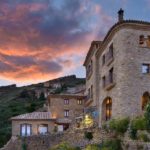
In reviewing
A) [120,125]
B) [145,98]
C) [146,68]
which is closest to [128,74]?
[146,68]

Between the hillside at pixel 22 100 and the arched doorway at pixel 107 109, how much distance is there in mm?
33898

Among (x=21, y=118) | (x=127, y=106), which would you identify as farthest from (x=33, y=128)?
(x=127, y=106)

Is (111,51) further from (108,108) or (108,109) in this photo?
(108,109)

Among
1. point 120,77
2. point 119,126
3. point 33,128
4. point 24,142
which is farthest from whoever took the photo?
point 33,128

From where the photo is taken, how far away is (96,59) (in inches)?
2544

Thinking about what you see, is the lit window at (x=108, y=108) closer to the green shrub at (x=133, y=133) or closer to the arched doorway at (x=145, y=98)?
the arched doorway at (x=145, y=98)

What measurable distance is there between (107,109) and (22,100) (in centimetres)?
9463

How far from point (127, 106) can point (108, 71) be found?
23.2ft

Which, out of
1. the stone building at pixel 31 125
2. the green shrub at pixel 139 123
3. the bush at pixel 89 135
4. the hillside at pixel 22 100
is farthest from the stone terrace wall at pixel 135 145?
the hillside at pixel 22 100

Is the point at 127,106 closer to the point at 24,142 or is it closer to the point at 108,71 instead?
the point at 108,71

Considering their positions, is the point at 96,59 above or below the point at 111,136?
above

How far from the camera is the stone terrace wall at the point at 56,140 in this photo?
Result: 50.5 m

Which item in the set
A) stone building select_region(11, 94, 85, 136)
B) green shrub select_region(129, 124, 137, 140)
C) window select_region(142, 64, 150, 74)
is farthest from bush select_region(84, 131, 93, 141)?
stone building select_region(11, 94, 85, 136)

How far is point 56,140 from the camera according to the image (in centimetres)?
5953
